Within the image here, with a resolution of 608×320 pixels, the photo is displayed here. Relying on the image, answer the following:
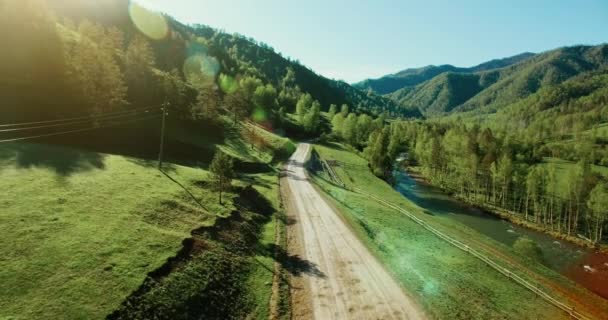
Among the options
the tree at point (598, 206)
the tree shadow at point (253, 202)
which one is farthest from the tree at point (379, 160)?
the tree shadow at point (253, 202)

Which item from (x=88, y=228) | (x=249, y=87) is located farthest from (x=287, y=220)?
(x=249, y=87)

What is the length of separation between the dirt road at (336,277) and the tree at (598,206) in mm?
64584

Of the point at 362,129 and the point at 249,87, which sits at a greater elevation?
the point at 249,87

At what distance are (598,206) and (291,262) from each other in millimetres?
77392

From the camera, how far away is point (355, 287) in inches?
1160

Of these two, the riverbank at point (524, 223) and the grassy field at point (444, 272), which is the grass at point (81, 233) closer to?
the grassy field at point (444, 272)

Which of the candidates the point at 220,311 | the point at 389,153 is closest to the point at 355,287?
the point at 220,311

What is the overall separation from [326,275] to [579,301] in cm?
2873

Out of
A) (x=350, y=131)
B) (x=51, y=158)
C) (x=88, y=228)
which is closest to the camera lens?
(x=88, y=228)

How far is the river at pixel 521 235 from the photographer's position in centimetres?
5843

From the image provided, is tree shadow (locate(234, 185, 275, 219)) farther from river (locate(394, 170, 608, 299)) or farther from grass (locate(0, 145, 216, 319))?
river (locate(394, 170, 608, 299))

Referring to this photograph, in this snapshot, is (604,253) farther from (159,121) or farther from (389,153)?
(159,121)

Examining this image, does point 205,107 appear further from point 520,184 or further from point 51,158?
point 520,184

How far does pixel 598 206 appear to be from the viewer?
238 feet
